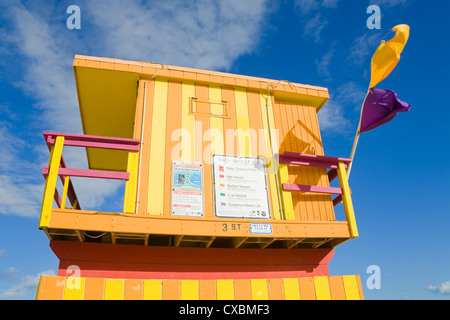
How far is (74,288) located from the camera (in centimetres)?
498

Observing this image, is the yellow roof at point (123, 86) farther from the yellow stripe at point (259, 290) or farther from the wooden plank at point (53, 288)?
the yellow stripe at point (259, 290)

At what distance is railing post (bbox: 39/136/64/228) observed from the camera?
19.9 ft

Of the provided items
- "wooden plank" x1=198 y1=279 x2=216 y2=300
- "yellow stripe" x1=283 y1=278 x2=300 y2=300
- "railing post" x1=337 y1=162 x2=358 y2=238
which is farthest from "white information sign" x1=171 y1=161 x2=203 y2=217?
"railing post" x1=337 y1=162 x2=358 y2=238

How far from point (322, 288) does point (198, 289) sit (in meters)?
2.02

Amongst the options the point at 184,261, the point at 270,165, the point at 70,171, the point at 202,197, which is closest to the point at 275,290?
the point at 184,261

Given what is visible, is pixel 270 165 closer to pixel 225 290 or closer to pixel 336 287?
pixel 336 287

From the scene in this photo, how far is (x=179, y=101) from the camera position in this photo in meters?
8.70

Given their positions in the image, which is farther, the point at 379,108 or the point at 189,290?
the point at 379,108

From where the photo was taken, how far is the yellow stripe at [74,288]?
4906 millimetres

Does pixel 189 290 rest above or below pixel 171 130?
below

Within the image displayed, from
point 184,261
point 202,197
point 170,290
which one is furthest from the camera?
point 202,197

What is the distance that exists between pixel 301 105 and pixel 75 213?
6517 mm

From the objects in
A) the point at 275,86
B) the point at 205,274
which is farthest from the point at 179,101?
the point at 205,274

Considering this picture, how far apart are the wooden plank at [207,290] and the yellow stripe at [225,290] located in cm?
8
